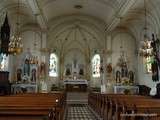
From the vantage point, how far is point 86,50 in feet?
109

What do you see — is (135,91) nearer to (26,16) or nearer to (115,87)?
(115,87)

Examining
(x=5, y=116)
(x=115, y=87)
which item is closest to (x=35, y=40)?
(x=115, y=87)

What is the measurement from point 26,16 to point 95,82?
12.0 metres

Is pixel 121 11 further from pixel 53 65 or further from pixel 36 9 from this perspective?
pixel 53 65

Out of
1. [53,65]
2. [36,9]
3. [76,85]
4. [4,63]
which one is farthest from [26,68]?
[36,9]

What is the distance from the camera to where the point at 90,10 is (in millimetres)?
25188

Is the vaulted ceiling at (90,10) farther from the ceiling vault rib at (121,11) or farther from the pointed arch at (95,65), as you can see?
the pointed arch at (95,65)

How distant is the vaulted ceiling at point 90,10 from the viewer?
19.6 meters

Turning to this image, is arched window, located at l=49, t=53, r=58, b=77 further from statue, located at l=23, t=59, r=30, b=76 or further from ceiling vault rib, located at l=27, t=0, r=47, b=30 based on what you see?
ceiling vault rib, located at l=27, t=0, r=47, b=30

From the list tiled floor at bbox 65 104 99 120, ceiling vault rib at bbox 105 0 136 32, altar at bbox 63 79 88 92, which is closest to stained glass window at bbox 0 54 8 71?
altar at bbox 63 79 88 92

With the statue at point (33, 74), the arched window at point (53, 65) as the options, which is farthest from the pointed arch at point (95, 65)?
the statue at point (33, 74)

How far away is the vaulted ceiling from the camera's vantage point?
64.3 ft

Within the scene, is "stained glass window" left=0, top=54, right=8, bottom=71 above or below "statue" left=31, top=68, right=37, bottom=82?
above

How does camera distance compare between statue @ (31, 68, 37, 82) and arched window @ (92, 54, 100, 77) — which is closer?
statue @ (31, 68, 37, 82)
